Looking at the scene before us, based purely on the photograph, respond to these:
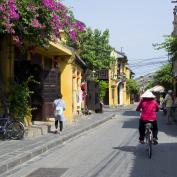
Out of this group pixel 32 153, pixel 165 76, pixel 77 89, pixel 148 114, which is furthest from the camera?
pixel 165 76

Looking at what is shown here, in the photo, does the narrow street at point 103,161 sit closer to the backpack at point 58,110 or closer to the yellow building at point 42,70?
the backpack at point 58,110

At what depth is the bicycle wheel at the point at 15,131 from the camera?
1700 centimetres

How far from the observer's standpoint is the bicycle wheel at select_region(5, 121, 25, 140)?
55.8 feet

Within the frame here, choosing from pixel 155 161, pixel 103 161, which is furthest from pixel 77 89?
pixel 155 161

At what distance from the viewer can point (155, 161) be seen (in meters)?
12.8

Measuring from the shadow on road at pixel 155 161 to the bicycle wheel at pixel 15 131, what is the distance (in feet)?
10.9

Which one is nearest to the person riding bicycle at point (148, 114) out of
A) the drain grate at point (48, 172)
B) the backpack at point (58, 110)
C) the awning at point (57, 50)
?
the drain grate at point (48, 172)

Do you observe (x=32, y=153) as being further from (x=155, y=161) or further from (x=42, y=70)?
(x=42, y=70)

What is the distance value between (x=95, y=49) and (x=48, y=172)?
34504 mm

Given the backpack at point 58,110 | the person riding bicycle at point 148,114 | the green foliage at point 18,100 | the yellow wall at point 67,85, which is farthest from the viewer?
the yellow wall at point 67,85

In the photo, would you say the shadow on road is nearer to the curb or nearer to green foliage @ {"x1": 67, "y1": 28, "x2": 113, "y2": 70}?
the curb

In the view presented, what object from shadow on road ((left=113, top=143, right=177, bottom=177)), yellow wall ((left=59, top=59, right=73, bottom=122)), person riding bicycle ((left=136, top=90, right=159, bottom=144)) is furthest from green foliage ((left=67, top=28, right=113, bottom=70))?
person riding bicycle ((left=136, top=90, right=159, bottom=144))

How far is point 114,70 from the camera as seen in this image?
227 feet

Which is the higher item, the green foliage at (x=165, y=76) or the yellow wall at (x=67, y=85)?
the green foliage at (x=165, y=76)
